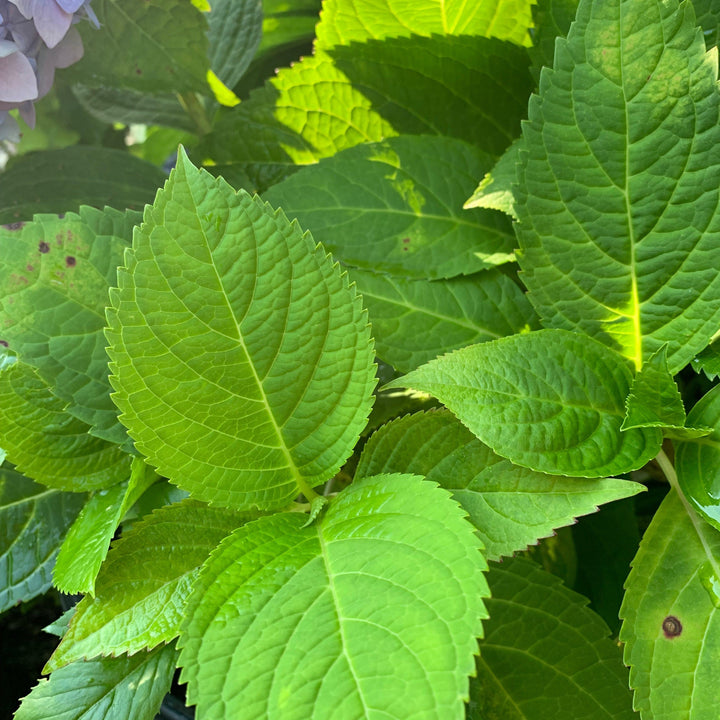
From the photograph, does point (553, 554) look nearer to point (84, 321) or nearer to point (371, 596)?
point (371, 596)

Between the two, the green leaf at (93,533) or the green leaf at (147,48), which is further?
the green leaf at (147,48)

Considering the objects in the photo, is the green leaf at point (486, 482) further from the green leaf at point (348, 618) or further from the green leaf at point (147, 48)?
the green leaf at point (147, 48)

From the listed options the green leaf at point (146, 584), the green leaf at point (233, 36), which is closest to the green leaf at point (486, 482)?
the green leaf at point (146, 584)

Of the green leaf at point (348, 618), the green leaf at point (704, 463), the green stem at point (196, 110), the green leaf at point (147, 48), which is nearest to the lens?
the green leaf at point (348, 618)

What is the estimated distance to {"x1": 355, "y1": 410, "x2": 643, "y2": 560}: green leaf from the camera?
1.24 ft

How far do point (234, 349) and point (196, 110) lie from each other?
452 millimetres

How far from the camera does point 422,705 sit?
0.30 metres

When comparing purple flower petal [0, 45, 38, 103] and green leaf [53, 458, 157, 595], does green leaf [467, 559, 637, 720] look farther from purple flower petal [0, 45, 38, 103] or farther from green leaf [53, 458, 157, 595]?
purple flower petal [0, 45, 38, 103]

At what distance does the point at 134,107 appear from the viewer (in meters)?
0.81

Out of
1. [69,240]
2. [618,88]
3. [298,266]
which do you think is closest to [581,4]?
[618,88]

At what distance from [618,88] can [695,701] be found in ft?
1.10

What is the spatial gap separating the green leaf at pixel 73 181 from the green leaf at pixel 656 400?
0.49 meters

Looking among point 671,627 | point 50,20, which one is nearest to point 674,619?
point 671,627

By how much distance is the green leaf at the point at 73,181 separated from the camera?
0.70 meters
